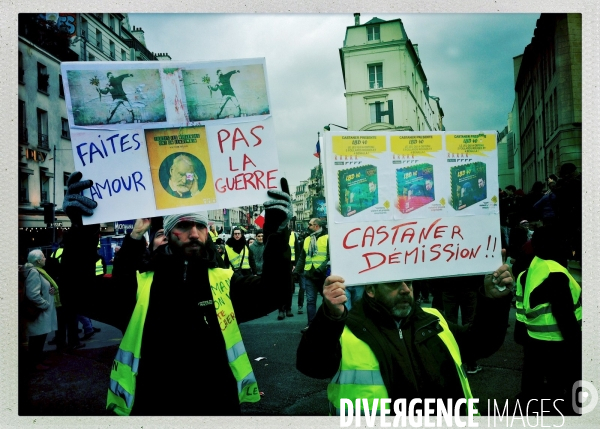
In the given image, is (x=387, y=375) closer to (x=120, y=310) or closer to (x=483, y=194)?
(x=483, y=194)

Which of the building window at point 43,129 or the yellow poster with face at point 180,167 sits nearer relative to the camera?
the yellow poster with face at point 180,167

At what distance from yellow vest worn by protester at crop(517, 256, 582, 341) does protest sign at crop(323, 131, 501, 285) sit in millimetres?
1331

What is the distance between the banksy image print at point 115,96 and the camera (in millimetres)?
2893

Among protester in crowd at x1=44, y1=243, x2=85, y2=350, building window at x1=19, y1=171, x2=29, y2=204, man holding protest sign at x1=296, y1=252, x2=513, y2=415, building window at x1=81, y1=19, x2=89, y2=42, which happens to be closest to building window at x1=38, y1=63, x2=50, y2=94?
building window at x1=81, y1=19, x2=89, y2=42

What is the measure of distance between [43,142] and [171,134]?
322 centimetres

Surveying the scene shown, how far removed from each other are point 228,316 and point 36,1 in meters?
3.21

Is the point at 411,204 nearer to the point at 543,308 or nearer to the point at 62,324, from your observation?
the point at 543,308

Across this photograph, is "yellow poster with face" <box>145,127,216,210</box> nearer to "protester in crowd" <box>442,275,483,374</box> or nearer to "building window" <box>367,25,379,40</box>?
"building window" <box>367,25,379,40</box>

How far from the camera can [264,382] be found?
5539mm

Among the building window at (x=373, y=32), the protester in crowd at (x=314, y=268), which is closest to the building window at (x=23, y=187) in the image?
the building window at (x=373, y=32)

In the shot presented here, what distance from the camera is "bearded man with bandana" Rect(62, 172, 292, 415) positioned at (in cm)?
262

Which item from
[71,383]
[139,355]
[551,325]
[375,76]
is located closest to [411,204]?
[139,355]

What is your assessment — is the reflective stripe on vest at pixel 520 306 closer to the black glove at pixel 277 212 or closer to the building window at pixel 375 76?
the black glove at pixel 277 212

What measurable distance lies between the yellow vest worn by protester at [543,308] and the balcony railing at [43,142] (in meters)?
4.83
